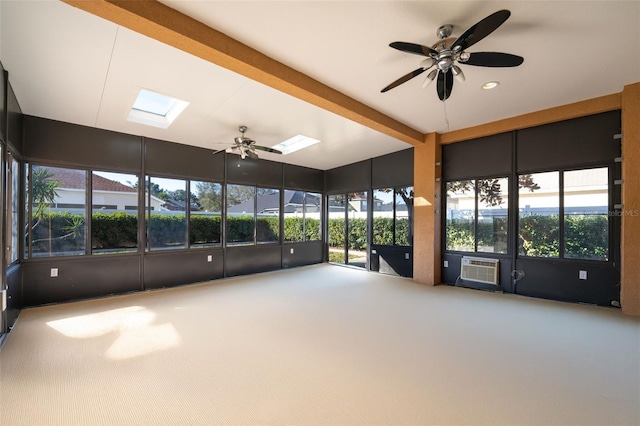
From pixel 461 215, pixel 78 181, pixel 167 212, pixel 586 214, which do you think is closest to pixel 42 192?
pixel 78 181

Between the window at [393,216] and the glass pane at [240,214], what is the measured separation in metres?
3.18

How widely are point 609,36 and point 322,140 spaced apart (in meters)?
4.14

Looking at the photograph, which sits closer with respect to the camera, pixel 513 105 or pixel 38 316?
pixel 38 316

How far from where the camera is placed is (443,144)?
5.73 m

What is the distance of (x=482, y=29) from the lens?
2098mm

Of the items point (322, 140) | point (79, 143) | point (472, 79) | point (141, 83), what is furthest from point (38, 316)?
point (472, 79)

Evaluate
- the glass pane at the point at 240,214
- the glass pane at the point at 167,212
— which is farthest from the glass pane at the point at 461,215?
the glass pane at the point at 167,212

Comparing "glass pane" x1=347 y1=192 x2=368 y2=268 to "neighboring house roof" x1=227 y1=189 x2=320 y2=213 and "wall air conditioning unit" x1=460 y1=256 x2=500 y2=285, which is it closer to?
"neighboring house roof" x1=227 y1=189 x2=320 y2=213

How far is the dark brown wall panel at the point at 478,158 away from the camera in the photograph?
502 cm

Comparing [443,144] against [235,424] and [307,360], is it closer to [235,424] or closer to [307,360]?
[307,360]

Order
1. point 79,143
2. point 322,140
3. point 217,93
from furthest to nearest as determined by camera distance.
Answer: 1. point 322,140
2. point 79,143
3. point 217,93

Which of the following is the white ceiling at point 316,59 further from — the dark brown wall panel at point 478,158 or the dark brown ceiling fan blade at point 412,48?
the dark brown wall panel at point 478,158

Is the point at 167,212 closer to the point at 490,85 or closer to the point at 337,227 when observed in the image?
the point at 337,227

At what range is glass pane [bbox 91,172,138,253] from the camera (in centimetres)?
479
